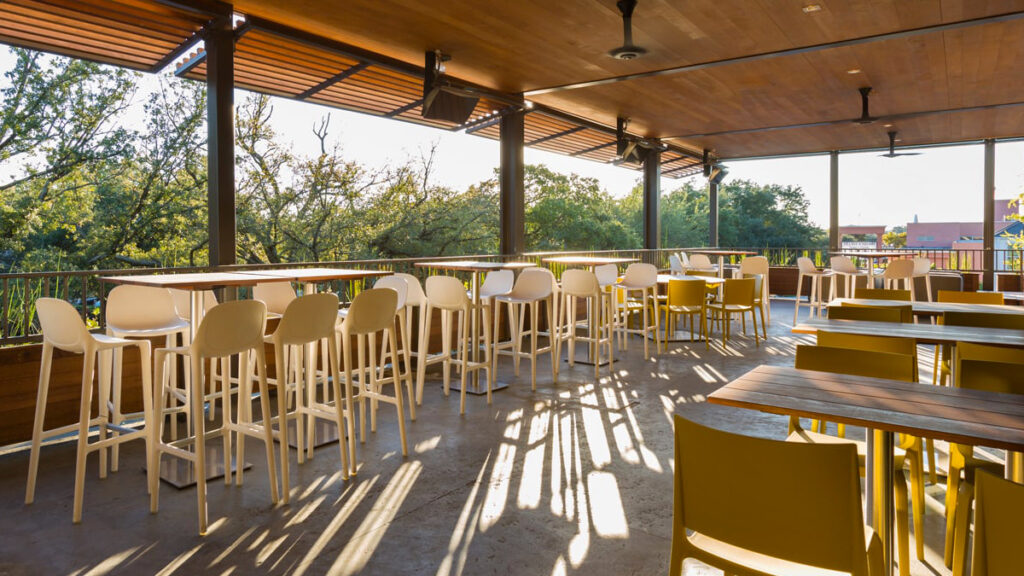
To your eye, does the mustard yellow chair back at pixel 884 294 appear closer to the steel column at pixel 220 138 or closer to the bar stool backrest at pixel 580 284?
the bar stool backrest at pixel 580 284

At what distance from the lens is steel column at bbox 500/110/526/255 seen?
775cm

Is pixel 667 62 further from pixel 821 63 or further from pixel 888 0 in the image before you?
pixel 888 0

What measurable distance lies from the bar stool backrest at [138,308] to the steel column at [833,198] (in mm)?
11930

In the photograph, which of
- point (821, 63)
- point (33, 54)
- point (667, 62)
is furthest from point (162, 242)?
point (821, 63)

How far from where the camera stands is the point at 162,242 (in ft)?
Answer: 43.0

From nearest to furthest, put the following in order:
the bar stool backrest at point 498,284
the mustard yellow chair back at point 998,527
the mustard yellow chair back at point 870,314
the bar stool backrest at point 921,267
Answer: the mustard yellow chair back at point 998,527, the mustard yellow chair back at point 870,314, the bar stool backrest at point 498,284, the bar stool backrest at point 921,267

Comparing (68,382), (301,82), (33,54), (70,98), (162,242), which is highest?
(33,54)

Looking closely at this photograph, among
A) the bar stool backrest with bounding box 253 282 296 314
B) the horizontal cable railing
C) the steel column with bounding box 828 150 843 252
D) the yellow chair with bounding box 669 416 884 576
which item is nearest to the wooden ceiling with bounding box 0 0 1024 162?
the horizontal cable railing

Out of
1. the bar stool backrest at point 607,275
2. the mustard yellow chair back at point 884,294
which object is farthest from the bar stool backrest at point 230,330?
the bar stool backrest at point 607,275

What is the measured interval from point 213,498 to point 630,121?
8.03 m

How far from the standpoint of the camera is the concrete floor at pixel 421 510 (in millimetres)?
2531

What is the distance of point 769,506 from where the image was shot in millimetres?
1469

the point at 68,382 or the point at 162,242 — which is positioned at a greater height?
the point at 162,242

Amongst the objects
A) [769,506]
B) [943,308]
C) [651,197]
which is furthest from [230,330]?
[651,197]
